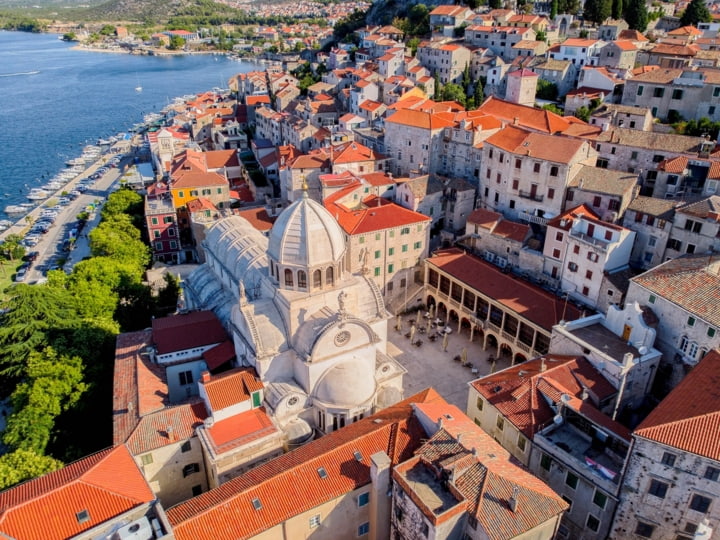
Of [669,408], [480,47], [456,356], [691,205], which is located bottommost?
[456,356]

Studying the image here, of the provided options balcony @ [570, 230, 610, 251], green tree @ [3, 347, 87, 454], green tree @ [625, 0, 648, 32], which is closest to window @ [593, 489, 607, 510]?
balcony @ [570, 230, 610, 251]

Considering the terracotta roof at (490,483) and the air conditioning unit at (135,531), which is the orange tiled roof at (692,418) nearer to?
the terracotta roof at (490,483)

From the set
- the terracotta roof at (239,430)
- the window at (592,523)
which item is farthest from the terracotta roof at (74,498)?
the window at (592,523)

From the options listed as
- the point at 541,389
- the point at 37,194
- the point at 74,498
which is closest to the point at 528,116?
the point at 541,389

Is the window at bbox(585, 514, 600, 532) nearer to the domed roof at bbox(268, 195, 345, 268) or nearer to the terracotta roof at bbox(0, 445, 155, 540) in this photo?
the domed roof at bbox(268, 195, 345, 268)

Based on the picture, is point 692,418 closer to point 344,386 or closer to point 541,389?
point 541,389

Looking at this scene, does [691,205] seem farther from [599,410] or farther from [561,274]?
[599,410]

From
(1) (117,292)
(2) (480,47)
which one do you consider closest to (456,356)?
(1) (117,292)
